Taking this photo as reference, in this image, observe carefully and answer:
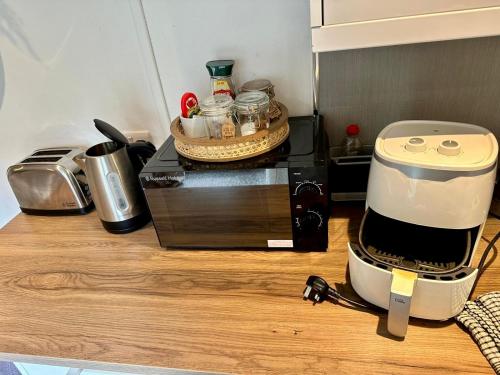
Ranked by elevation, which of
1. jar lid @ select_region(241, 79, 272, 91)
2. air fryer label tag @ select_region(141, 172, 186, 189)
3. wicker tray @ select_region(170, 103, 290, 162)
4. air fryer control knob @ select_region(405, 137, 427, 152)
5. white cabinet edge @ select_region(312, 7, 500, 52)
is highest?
white cabinet edge @ select_region(312, 7, 500, 52)

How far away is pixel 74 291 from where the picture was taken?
0.86 m

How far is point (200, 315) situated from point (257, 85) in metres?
0.56

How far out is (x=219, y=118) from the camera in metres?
0.84

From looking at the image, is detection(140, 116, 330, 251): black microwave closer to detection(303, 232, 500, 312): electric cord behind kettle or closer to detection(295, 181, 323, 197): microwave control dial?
detection(295, 181, 323, 197): microwave control dial

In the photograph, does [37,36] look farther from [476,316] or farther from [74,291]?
[476,316]

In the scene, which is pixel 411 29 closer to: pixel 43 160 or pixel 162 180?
pixel 162 180

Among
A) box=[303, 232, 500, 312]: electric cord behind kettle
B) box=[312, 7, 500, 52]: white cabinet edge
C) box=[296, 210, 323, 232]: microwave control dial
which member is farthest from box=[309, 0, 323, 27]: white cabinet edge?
box=[303, 232, 500, 312]: electric cord behind kettle

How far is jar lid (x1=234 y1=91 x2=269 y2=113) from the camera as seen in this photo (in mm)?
831

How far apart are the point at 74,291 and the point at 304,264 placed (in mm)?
530

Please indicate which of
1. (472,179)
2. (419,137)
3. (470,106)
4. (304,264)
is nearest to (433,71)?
(470,106)

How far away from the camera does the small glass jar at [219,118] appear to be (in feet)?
2.72

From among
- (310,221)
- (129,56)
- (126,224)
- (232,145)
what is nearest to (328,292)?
(310,221)

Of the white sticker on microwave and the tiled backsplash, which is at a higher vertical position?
the tiled backsplash

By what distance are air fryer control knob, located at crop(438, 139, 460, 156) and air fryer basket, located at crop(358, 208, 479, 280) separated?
0.50ft
